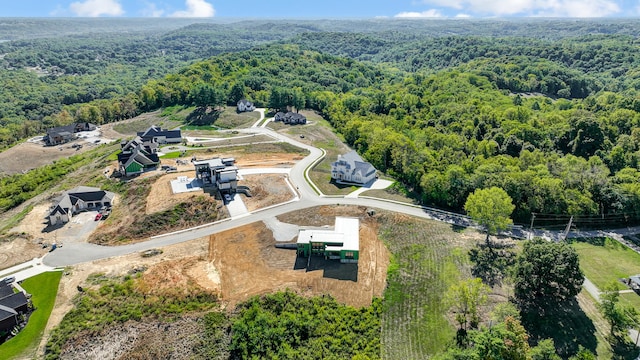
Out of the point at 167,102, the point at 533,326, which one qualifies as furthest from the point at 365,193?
the point at 167,102

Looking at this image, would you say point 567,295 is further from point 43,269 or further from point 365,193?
point 43,269

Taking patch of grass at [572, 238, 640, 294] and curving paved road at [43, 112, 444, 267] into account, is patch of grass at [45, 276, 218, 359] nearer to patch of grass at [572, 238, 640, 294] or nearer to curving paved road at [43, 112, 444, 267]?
curving paved road at [43, 112, 444, 267]

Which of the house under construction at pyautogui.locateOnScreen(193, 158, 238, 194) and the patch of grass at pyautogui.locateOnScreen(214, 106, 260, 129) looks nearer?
the house under construction at pyautogui.locateOnScreen(193, 158, 238, 194)

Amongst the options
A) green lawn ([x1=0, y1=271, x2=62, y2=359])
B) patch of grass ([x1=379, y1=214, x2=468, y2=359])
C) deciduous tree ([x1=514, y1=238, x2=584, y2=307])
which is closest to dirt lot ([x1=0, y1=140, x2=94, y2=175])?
green lawn ([x1=0, y1=271, x2=62, y2=359])

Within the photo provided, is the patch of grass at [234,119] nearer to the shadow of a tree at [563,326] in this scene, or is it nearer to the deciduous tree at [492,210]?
the deciduous tree at [492,210]

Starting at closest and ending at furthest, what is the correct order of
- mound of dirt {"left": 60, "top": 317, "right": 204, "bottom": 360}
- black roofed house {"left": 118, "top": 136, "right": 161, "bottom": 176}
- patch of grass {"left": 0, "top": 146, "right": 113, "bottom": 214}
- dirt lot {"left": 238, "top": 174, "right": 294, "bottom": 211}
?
mound of dirt {"left": 60, "top": 317, "right": 204, "bottom": 360} → dirt lot {"left": 238, "top": 174, "right": 294, "bottom": 211} → patch of grass {"left": 0, "top": 146, "right": 113, "bottom": 214} → black roofed house {"left": 118, "top": 136, "right": 161, "bottom": 176}

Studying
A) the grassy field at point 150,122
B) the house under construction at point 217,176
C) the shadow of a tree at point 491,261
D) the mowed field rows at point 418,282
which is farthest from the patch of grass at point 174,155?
the shadow of a tree at point 491,261

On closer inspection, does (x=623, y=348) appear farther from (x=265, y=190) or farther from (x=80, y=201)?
(x=80, y=201)

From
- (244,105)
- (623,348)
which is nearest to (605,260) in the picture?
(623,348)
